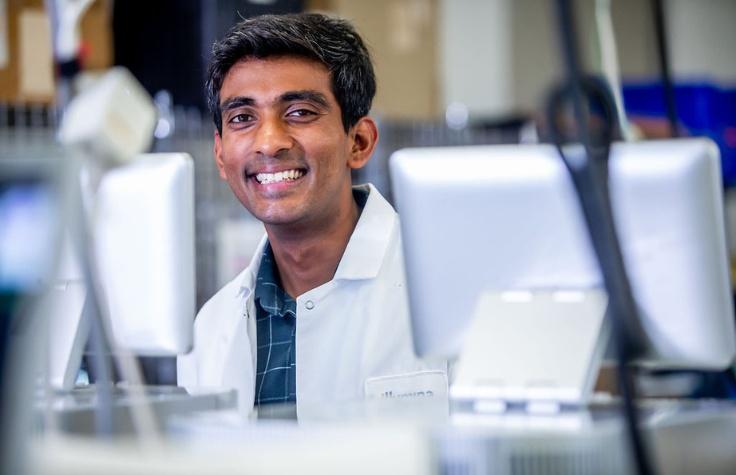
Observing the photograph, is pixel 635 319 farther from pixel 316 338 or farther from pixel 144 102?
pixel 316 338

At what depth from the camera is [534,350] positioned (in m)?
1.17

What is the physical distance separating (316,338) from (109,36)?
135 cm

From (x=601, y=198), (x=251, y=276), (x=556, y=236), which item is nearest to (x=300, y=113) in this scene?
(x=251, y=276)

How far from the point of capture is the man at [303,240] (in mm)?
1867

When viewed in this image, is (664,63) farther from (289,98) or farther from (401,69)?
(401,69)

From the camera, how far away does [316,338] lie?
1884 mm

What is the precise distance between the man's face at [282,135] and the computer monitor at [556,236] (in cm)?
69

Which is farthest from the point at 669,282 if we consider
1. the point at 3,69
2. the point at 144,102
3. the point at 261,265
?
the point at 3,69

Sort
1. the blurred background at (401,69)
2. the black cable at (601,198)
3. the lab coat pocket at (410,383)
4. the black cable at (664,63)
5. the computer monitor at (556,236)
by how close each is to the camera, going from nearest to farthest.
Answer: the black cable at (601,198)
the computer monitor at (556,236)
the black cable at (664,63)
the lab coat pocket at (410,383)
the blurred background at (401,69)

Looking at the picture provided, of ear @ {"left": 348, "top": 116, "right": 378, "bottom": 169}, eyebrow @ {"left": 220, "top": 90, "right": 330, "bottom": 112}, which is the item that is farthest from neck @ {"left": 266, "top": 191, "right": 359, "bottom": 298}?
eyebrow @ {"left": 220, "top": 90, "right": 330, "bottom": 112}

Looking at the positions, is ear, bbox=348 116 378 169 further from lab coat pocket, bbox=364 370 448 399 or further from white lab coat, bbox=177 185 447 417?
lab coat pocket, bbox=364 370 448 399

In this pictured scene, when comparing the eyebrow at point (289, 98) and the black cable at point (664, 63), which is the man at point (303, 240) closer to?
the eyebrow at point (289, 98)

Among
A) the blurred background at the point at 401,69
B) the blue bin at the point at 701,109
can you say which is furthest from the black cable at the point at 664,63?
the blue bin at the point at 701,109

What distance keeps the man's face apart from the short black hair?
0.02 metres
